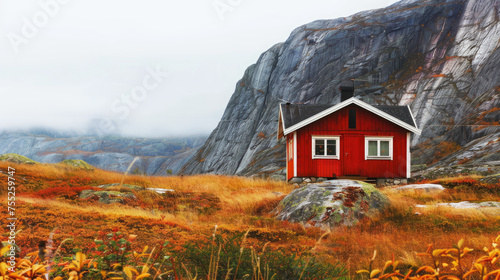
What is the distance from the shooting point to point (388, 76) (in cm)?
6556

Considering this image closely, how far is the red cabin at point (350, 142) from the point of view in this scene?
24312 millimetres

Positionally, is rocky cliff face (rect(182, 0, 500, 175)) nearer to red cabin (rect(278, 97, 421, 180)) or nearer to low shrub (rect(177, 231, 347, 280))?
red cabin (rect(278, 97, 421, 180))

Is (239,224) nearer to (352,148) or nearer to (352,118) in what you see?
(352,148)

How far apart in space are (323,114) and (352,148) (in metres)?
2.84

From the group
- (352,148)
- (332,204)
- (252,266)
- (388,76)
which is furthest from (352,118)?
(388,76)

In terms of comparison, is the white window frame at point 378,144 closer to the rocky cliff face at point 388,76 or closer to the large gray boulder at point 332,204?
the large gray boulder at point 332,204

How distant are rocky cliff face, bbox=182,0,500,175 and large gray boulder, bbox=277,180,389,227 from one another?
114ft

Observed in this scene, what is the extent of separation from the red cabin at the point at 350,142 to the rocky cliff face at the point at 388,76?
70.7ft

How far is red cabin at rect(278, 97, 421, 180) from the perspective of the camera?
24.3 meters

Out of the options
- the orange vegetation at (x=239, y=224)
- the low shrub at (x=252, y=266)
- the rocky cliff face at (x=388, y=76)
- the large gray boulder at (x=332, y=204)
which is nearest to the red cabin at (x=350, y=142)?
the orange vegetation at (x=239, y=224)

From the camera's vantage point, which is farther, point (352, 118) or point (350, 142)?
point (352, 118)

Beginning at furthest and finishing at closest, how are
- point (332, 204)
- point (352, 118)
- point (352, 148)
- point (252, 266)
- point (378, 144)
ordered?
point (352, 118) → point (378, 144) → point (352, 148) → point (332, 204) → point (252, 266)

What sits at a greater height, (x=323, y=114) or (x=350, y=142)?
(x=323, y=114)

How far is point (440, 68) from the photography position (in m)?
59.5
